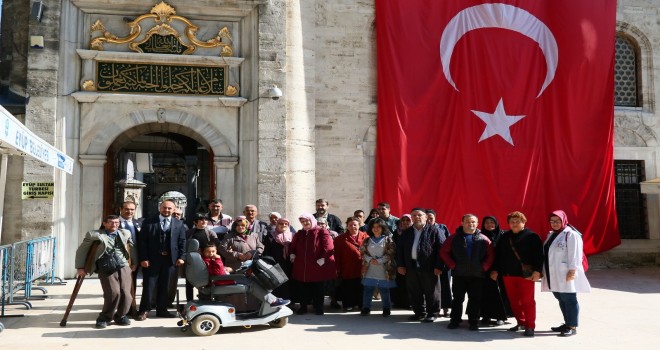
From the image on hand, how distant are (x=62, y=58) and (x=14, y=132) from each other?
5.13 metres

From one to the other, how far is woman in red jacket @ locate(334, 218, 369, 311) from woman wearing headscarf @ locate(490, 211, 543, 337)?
2.08 meters

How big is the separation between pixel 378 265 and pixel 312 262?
92 centimetres

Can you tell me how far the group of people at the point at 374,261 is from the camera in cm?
655

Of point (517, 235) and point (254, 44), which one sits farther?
point (254, 44)

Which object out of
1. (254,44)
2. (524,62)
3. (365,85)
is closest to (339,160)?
(365,85)

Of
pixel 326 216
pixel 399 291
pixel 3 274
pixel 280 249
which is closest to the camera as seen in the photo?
pixel 3 274

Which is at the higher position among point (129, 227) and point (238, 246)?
point (129, 227)

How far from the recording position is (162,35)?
11.1 meters

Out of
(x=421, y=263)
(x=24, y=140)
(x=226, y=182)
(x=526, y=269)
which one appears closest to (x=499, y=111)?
(x=226, y=182)

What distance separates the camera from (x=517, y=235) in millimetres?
6617

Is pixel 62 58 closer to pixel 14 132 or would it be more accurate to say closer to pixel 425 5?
pixel 14 132

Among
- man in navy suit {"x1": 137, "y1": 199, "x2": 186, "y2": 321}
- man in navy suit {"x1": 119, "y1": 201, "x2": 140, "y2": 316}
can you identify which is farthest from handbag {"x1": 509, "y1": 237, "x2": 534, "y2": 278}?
man in navy suit {"x1": 119, "y1": 201, "x2": 140, "y2": 316}

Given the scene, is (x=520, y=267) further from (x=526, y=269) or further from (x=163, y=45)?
(x=163, y=45)

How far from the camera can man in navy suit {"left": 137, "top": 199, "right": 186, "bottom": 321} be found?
24.4 feet
